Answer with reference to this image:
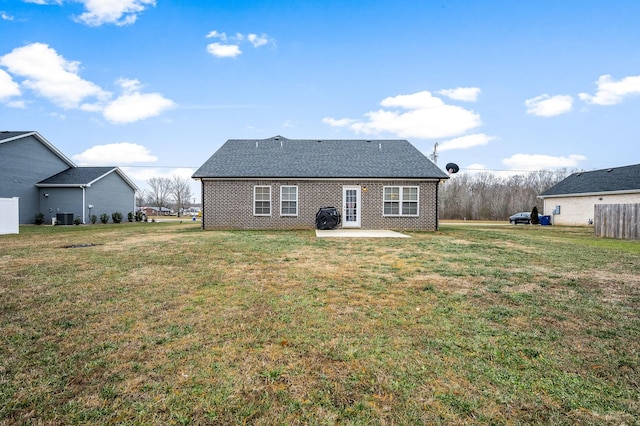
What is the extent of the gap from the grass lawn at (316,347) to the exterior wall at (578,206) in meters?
23.8

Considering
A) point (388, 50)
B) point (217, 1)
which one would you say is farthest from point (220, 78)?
point (388, 50)

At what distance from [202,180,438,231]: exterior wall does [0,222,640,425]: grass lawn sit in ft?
33.4

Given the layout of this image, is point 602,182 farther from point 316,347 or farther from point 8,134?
point 8,134

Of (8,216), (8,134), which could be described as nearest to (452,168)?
(8,216)

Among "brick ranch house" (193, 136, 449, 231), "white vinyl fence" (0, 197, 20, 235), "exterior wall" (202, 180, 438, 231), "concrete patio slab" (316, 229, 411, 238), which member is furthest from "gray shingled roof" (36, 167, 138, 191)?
"concrete patio slab" (316, 229, 411, 238)

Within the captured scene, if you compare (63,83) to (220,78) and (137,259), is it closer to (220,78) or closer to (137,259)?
(220,78)

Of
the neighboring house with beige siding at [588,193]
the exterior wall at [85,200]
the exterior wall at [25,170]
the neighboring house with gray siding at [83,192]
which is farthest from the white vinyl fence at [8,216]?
the neighboring house with beige siding at [588,193]

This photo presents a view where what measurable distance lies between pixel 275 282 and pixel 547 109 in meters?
35.9

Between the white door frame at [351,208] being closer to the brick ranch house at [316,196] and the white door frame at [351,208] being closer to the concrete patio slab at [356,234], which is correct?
the brick ranch house at [316,196]

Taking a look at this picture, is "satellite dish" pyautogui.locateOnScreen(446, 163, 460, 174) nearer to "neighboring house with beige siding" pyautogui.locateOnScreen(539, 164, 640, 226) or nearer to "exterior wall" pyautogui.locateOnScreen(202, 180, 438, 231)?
"exterior wall" pyautogui.locateOnScreen(202, 180, 438, 231)

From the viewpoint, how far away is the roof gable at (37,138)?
65.5 feet

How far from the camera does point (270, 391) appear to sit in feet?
7.14

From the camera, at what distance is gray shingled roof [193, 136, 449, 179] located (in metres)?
16.1

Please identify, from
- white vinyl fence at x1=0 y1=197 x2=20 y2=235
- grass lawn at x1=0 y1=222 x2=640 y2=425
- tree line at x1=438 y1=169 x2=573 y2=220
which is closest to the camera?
grass lawn at x1=0 y1=222 x2=640 y2=425
